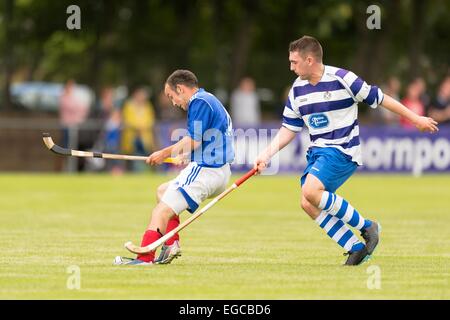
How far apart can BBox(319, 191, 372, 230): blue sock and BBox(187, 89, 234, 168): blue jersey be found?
938 mm

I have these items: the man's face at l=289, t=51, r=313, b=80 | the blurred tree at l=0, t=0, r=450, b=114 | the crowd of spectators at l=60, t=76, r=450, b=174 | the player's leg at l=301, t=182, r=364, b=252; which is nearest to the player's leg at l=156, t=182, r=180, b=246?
the player's leg at l=301, t=182, r=364, b=252

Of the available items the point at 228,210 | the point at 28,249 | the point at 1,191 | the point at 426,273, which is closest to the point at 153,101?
the point at 1,191

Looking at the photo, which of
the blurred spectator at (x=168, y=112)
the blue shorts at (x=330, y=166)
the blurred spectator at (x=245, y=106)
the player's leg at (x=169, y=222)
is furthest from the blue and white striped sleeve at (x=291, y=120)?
the blurred spectator at (x=168, y=112)

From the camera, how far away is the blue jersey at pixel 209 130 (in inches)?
461

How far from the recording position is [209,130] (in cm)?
1175

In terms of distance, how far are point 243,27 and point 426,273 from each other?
86.1 ft

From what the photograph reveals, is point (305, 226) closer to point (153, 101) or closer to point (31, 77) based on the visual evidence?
point (153, 101)

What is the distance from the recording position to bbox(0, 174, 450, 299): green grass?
10023 millimetres

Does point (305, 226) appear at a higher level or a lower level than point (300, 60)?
lower

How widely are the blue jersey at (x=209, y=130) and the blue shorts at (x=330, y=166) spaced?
0.77 meters

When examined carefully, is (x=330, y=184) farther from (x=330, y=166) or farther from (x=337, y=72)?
(x=337, y=72)

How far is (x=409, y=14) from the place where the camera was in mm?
43969

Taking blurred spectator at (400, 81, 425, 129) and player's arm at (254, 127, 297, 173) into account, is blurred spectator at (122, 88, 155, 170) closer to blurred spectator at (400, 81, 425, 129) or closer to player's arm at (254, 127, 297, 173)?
blurred spectator at (400, 81, 425, 129)
